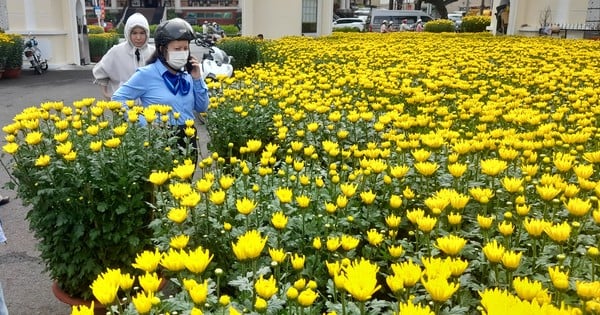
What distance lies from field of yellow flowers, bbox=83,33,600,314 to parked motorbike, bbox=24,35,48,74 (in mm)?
14162

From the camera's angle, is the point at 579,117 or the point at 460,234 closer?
the point at 460,234

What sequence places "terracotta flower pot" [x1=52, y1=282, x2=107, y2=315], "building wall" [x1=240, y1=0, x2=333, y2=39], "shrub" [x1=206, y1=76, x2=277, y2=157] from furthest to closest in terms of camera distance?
"building wall" [x1=240, y1=0, x2=333, y2=39]
"shrub" [x1=206, y1=76, x2=277, y2=157]
"terracotta flower pot" [x1=52, y1=282, x2=107, y2=315]

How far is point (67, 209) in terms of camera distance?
3061 millimetres

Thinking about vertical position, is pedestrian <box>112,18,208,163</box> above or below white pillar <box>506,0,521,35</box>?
below

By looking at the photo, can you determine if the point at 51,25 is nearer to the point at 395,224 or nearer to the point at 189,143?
the point at 189,143

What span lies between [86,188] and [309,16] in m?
16.5

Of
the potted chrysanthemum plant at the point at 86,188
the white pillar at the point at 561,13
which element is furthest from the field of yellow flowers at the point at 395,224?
the white pillar at the point at 561,13

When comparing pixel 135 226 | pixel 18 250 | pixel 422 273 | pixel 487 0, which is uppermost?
pixel 487 0

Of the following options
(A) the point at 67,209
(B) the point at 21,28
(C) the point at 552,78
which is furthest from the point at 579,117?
(B) the point at 21,28

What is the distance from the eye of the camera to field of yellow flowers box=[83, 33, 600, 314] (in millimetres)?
1503

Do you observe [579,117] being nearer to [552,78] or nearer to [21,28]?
[552,78]

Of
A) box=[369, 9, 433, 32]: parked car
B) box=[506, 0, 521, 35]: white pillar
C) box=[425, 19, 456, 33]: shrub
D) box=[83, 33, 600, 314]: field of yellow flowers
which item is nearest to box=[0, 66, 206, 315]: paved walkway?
box=[83, 33, 600, 314]: field of yellow flowers

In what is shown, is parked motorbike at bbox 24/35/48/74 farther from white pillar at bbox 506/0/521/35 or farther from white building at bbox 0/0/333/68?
white pillar at bbox 506/0/521/35

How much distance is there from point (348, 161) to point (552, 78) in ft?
9.34
